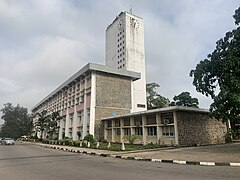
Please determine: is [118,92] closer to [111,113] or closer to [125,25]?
[111,113]

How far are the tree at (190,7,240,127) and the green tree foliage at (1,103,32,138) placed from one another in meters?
78.9

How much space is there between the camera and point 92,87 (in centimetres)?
3669

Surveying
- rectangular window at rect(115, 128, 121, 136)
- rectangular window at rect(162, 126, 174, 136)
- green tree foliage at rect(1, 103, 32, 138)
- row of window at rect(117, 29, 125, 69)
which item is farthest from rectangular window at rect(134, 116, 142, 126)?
green tree foliage at rect(1, 103, 32, 138)

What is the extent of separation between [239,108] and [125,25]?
56.9 m

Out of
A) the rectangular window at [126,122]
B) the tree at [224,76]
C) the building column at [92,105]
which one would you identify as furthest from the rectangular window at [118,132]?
the tree at [224,76]

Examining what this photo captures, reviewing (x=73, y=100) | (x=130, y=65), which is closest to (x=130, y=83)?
(x=73, y=100)

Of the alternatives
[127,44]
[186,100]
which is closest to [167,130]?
[186,100]

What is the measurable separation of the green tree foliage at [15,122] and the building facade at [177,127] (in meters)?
67.6

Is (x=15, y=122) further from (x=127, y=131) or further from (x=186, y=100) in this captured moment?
(x=127, y=131)

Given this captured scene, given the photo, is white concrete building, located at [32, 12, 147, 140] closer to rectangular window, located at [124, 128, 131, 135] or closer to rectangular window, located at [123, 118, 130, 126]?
rectangular window, located at [124, 128, 131, 135]

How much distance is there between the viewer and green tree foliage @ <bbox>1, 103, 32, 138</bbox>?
8588cm

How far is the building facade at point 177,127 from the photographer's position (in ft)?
75.0

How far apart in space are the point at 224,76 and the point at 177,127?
8587 millimetres

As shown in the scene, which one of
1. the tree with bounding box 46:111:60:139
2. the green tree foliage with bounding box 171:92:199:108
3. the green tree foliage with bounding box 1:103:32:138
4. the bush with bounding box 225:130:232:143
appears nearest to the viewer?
the bush with bounding box 225:130:232:143
